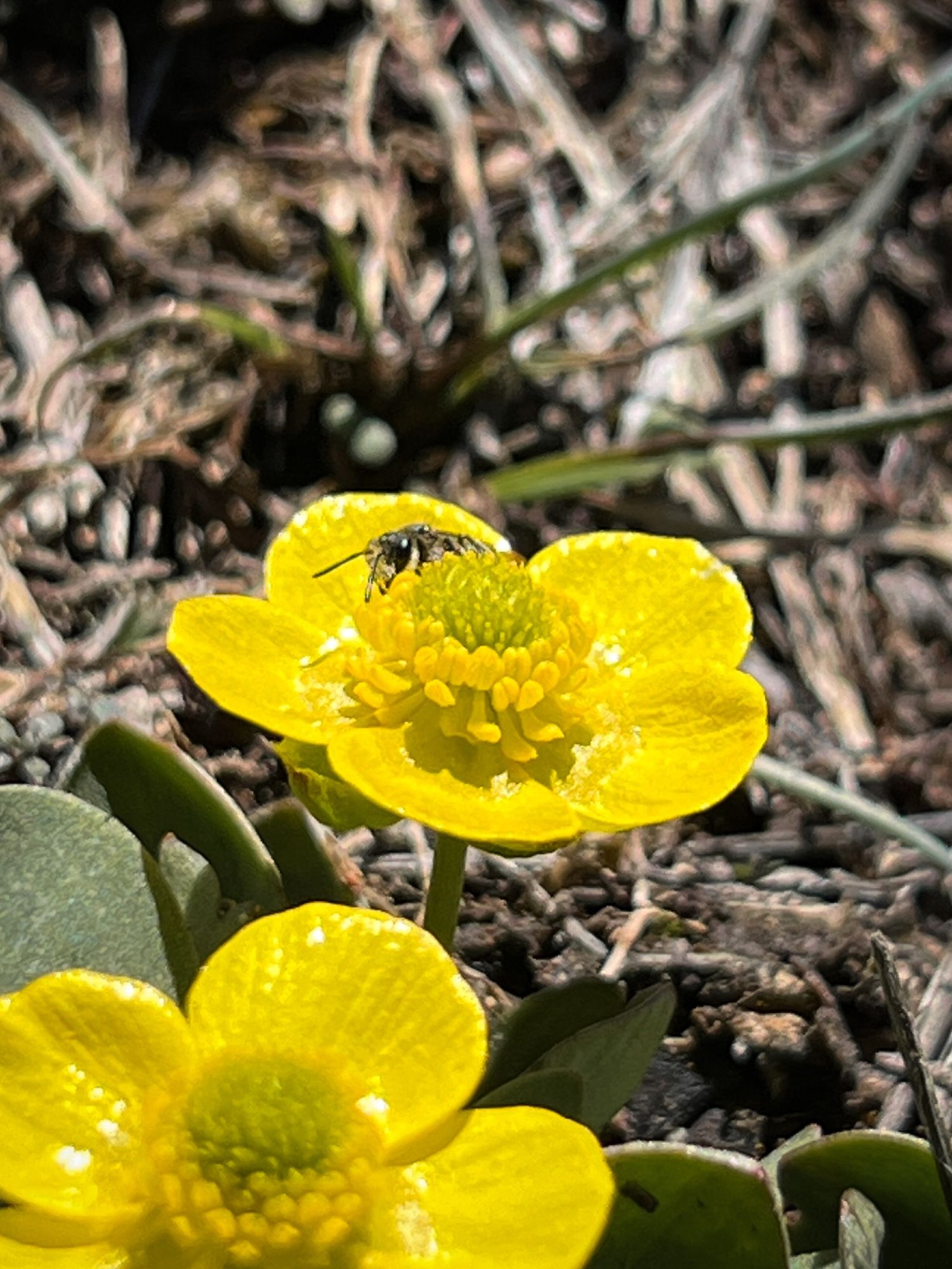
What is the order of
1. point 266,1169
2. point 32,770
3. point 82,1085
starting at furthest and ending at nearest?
point 32,770, point 82,1085, point 266,1169

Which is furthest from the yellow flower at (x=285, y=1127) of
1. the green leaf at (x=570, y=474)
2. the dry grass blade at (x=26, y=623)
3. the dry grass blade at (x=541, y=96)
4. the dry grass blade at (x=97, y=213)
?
the dry grass blade at (x=541, y=96)

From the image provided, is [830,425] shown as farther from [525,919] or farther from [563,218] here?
[525,919]

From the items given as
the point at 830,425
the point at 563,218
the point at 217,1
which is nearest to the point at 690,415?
the point at 830,425

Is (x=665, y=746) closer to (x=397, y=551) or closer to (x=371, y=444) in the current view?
(x=397, y=551)

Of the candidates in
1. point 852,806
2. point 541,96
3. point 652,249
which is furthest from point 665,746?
point 541,96

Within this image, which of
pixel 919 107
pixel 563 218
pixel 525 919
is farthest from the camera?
pixel 563 218

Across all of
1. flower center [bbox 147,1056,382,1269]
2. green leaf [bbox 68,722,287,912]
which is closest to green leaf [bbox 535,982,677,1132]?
flower center [bbox 147,1056,382,1269]

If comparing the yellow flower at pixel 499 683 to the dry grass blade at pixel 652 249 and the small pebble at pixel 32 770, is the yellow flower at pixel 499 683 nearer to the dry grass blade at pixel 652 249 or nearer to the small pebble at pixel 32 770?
the small pebble at pixel 32 770
